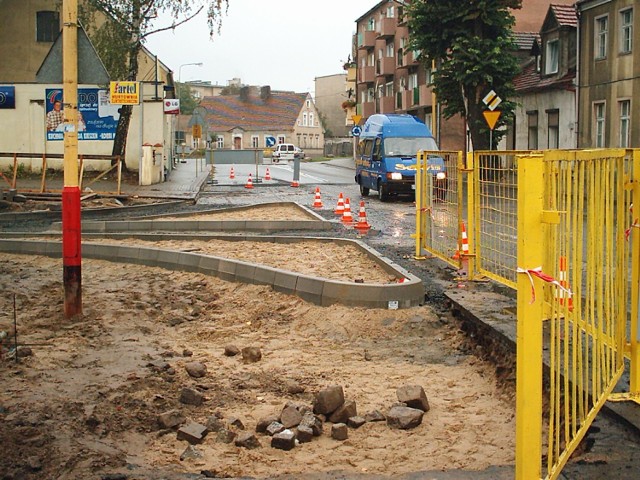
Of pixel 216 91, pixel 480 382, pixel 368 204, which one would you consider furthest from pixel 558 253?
pixel 216 91

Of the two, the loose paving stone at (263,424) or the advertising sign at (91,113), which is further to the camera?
the advertising sign at (91,113)

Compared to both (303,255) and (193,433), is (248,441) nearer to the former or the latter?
(193,433)

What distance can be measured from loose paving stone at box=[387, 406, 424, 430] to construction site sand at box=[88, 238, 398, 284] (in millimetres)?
4316

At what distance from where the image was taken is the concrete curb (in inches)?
365

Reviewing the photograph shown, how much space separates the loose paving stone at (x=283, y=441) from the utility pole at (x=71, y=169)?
4.32 m

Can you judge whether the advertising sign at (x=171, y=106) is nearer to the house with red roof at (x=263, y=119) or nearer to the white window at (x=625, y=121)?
the white window at (x=625, y=121)

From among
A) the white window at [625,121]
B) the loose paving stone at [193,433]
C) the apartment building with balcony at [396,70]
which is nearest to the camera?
the loose paving stone at [193,433]

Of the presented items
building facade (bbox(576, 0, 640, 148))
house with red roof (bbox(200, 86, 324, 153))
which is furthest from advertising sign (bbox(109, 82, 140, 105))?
house with red roof (bbox(200, 86, 324, 153))

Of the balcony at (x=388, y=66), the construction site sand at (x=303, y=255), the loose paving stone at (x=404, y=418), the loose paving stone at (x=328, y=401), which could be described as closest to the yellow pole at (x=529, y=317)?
→ the loose paving stone at (x=404, y=418)

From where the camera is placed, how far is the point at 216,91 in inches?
7239

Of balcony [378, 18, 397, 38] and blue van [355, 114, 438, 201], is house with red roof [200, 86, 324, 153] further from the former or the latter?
blue van [355, 114, 438, 201]

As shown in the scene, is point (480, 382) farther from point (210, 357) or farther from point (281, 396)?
point (210, 357)

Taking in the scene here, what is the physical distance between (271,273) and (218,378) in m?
3.50

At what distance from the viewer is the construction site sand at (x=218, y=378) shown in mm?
5320
